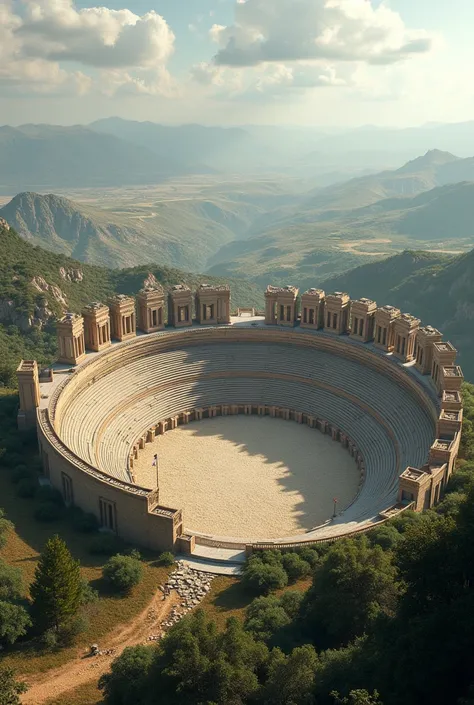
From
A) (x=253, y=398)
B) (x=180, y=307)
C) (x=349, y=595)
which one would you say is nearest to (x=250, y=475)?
(x=253, y=398)

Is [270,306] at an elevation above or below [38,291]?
below

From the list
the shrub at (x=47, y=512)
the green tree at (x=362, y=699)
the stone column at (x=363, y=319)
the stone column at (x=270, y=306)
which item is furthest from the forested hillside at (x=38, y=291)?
Result: the green tree at (x=362, y=699)

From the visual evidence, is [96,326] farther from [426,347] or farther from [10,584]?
[10,584]

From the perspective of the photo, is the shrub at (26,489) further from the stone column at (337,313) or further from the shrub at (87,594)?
the stone column at (337,313)

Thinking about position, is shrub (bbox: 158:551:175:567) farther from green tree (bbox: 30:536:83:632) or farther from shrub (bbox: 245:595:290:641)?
→ green tree (bbox: 30:536:83:632)

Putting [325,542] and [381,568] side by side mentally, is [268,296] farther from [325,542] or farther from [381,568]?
[381,568]

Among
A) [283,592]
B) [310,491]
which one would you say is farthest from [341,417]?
[283,592]
